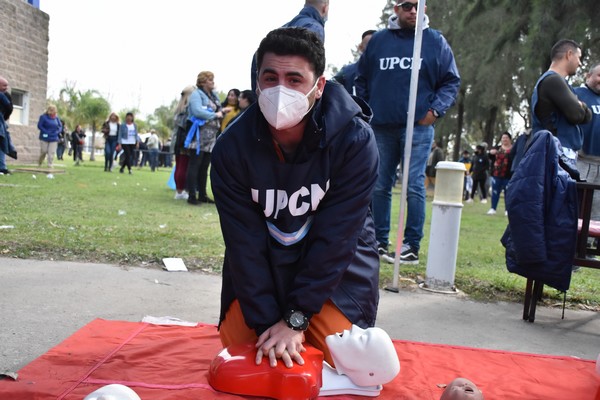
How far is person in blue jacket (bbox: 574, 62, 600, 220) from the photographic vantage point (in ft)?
17.0

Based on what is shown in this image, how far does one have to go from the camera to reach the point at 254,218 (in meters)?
2.38

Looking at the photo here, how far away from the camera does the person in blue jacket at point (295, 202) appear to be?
225cm

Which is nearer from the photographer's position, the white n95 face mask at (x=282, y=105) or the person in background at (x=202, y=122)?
the white n95 face mask at (x=282, y=105)

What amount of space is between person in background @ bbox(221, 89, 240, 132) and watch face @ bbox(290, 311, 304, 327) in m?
6.81

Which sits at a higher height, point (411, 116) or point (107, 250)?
point (411, 116)

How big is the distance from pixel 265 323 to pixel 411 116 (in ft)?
7.49

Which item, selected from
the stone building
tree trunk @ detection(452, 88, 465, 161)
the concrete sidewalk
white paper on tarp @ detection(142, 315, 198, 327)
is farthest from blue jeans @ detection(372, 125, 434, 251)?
tree trunk @ detection(452, 88, 465, 161)

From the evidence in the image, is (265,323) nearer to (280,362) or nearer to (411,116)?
(280,362)

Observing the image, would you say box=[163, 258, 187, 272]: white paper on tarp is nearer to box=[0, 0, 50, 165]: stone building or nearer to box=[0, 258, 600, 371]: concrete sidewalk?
box=[0, 258, 600, 371]: concrete sidewalk

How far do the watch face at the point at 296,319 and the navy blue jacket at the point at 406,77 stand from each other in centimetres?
288

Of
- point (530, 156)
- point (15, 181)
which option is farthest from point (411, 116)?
point (15, 181)

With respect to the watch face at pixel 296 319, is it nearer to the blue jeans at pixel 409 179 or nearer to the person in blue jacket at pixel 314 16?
the blue jeans at pixel 409 179

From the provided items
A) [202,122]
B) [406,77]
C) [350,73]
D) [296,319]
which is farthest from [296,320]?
[202,122]

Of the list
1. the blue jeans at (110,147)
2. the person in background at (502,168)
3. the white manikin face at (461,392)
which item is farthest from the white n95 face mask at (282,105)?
the blue jeans at (110,147)
